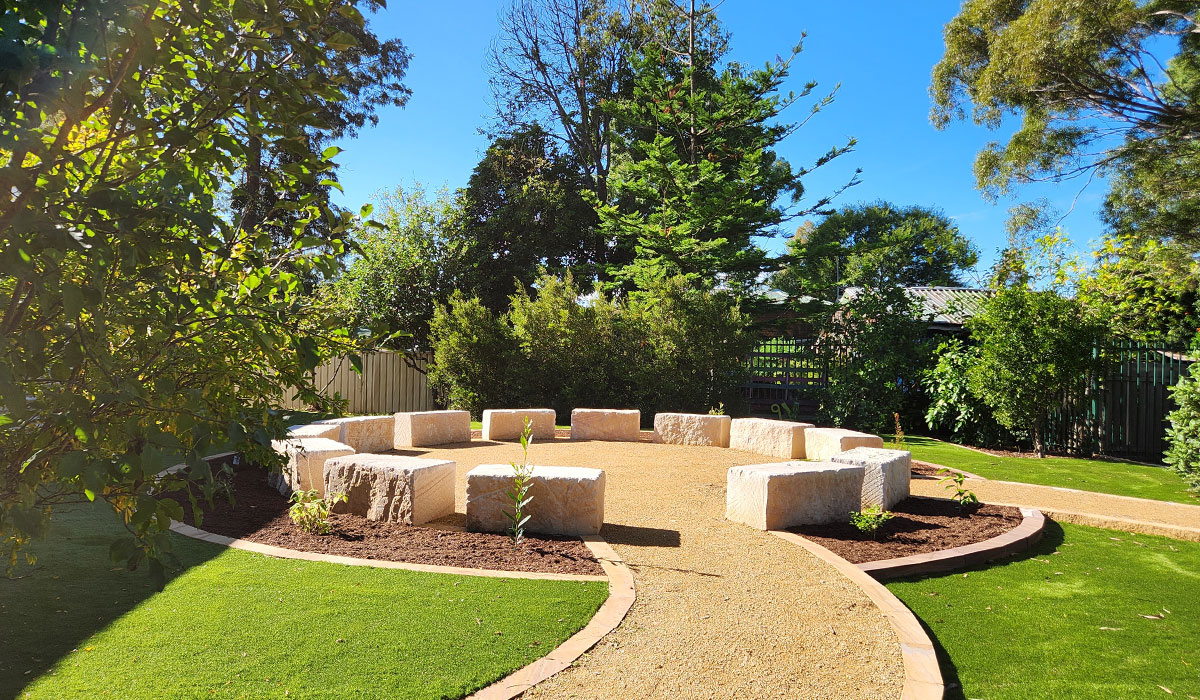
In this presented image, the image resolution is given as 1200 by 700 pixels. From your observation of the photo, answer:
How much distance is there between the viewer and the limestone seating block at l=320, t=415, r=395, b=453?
30.3ft

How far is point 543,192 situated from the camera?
69.2 ft

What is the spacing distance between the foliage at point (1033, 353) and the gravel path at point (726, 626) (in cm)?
723

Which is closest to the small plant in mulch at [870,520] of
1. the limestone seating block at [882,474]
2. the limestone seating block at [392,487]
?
the limestone seating block at [882,474]

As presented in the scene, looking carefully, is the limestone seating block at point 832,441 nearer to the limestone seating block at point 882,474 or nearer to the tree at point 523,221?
the limestone seating block at point 882,474

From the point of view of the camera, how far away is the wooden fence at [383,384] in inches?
640

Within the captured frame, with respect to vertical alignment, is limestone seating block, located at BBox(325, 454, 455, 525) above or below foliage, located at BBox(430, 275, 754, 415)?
below

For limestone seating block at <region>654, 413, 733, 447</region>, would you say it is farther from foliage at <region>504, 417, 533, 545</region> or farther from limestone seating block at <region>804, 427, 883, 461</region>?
foliage at <region>504, 417, 533, 545</region>

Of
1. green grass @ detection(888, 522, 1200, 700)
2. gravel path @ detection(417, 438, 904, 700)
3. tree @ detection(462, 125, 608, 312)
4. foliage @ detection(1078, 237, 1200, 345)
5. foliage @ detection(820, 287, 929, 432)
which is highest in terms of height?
tree @ detection(462, 125, 608, 312)

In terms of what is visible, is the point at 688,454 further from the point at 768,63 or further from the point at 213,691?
the point at 768,63

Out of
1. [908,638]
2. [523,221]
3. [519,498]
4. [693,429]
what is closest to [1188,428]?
[693,429]

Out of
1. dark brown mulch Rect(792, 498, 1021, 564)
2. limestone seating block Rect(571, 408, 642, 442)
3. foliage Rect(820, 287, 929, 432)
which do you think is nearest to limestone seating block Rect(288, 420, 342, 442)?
limestone seating block Rect(571, 408, 642, 442)

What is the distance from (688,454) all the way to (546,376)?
5054 millimetres

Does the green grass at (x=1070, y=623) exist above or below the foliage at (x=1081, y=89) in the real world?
below

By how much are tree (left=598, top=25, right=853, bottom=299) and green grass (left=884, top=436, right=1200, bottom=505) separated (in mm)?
7702
